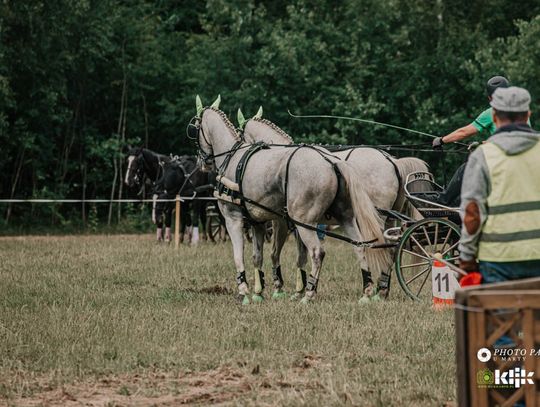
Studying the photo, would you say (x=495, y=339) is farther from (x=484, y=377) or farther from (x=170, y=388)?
(x=170, y=388)

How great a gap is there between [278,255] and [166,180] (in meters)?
11.3

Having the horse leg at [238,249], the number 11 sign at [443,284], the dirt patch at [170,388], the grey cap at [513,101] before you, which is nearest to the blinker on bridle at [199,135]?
the horse leg at [238,249]

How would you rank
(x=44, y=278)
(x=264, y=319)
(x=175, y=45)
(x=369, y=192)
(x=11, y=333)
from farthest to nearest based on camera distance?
1. (x=175, y=45)
2. (x=44, y=278)
3. (x=369, y=192)
4. (x=264, y=319)
5. (x=11, y=333)

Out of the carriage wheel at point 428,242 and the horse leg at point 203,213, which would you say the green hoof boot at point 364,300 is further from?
the horse leg at point 203,213

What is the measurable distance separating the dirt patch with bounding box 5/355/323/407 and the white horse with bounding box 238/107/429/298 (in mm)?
5478

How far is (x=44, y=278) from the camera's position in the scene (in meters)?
14.2

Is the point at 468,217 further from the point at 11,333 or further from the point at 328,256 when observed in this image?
the point at 328,256

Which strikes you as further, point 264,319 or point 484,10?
point 484,10

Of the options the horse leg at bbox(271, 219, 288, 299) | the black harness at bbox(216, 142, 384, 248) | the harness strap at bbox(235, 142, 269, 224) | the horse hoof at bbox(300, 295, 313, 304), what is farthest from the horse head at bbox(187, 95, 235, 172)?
the horse hoof at bbox(300, 295, 313, 304)

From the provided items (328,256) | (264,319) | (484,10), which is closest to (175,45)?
(484,10)

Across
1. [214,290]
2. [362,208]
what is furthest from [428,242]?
[214,290]

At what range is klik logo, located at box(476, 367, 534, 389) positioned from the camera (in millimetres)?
4766

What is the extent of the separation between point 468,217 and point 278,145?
22.2 ft

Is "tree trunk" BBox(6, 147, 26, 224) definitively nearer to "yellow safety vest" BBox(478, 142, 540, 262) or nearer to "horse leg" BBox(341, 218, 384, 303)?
"horse leg" BBox(341, 218, 384, 303)
